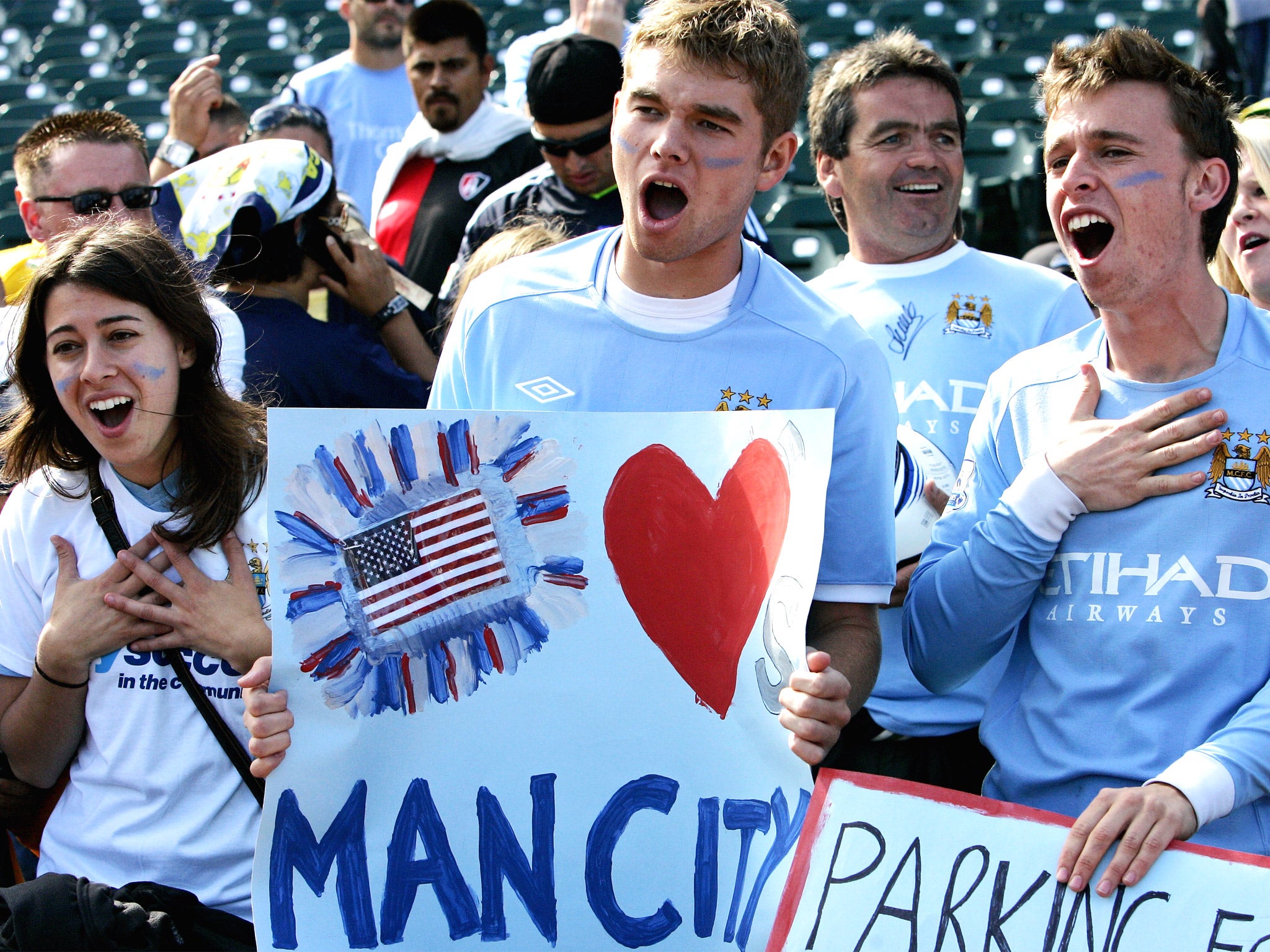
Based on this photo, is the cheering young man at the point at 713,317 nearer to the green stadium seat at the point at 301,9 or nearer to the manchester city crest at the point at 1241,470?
the manchester city crest at the point at 1241,470

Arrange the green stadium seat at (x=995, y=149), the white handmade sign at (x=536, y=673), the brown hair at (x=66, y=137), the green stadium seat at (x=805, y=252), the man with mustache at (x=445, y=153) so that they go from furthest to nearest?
the green stadium seat at (x=995, y=149) < the green stadium seat at (x=805, y=252) < the man with mustache at (x=445, y=153) < the brown hair at (x=66, y=137) < the white handmade sign at (x=536, y=673)

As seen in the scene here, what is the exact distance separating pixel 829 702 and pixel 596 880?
Answer: 0.41 metres

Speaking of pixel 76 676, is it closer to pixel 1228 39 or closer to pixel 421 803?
pixel 421 803

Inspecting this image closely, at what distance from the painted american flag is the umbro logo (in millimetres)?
237

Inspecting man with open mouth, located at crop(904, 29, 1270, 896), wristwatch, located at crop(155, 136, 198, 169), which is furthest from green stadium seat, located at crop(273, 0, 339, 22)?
man with open mouth, located at crop(904, 29, 1270, 896)

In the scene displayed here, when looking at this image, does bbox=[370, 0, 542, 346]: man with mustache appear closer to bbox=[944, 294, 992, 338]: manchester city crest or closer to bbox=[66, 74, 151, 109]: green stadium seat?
bbox=[944, 294, 992, 338]: manchester city crest

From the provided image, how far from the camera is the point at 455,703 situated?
180 centimetres

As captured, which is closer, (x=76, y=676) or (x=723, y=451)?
(x=723, y=451)

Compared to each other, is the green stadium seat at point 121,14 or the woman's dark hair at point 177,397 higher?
the green stadium seat at point 121,14

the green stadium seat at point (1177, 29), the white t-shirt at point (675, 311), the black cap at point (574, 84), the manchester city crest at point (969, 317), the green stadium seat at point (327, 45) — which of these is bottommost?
the white t-shirt at point (675, 311)

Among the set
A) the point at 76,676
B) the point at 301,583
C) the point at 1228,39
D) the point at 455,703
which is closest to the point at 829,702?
the point at 455,703

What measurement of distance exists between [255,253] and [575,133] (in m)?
1.06

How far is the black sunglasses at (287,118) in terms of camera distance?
4.83m
